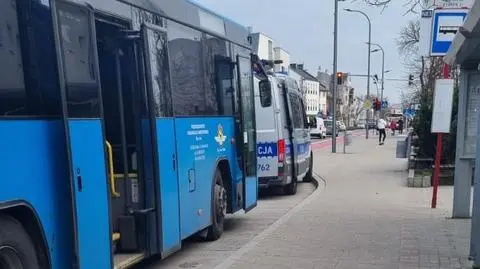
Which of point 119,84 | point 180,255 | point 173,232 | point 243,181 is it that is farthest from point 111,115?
point 243,181

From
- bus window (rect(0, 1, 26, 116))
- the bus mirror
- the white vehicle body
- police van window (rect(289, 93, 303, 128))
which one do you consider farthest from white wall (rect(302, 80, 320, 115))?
bus window (rect(0, 1, 26, 116))

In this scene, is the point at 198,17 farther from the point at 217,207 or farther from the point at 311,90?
the point at 311,90

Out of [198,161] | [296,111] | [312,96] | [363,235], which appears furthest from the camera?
[312,96]

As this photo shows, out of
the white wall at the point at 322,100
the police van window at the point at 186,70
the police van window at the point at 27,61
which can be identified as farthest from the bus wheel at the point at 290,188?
the white wall at the point at 322,100

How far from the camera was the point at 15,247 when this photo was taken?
4195 millimetres

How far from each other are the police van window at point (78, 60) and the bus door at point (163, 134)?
1.22 m

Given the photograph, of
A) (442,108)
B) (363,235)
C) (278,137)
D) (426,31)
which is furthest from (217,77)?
(278,137)

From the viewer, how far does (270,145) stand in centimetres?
1335

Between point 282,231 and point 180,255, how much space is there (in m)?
1.90

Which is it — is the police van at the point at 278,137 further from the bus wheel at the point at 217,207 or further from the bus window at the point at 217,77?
the bus wheel at the point at 217,207

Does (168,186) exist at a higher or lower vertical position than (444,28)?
lower

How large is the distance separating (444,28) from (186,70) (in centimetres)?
479

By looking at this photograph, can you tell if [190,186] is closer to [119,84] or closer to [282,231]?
[119,84]

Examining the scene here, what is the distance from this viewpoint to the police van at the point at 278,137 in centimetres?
1333
